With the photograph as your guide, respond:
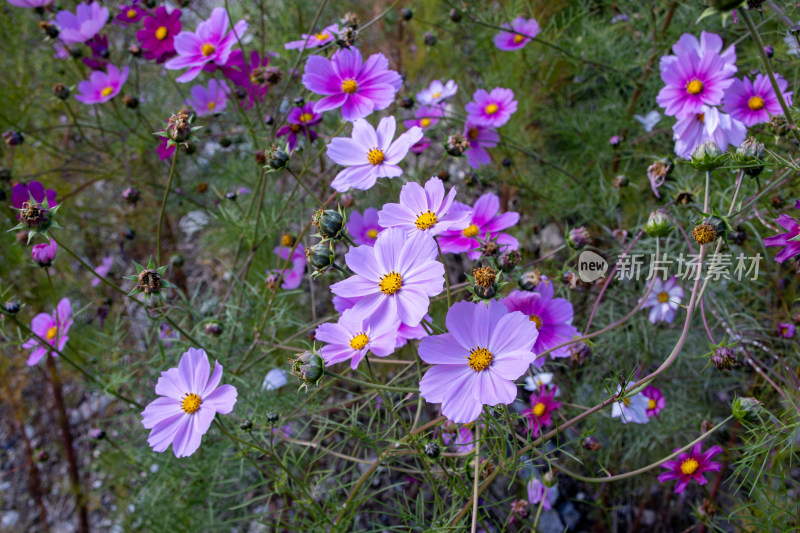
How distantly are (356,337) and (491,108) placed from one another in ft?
2.19

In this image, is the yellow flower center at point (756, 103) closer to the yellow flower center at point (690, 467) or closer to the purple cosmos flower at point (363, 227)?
the yellow flower center at point (690, 467)

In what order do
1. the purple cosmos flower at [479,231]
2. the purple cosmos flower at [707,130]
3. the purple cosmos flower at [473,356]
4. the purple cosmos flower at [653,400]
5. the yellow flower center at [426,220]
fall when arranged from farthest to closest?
the purple cosmos flower at [653,400] → the purple cosmos flower at [707,130] → the purple cosmos flower at [479,231] → the yellow flower center at [426,220] → the purple cosmos flower at [473,356]

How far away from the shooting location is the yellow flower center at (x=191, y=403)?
81 cm

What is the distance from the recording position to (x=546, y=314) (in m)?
Answer: 0.84

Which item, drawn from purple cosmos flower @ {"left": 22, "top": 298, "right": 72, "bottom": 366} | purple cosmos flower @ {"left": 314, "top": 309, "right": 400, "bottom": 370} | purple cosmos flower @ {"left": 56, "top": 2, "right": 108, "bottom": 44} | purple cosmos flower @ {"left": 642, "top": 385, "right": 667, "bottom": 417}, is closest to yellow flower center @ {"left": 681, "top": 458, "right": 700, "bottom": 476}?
purple cosmos flower @ {"left": 642, "top": 385, "right": 667, "bottom": 417}

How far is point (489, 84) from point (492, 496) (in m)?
1.10

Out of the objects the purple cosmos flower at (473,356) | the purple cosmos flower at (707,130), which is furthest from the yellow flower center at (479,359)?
the purple cosmos flower at (707,130)

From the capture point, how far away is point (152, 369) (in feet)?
4.09

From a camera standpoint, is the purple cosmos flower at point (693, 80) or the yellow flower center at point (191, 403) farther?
the purple cosmos flower at point (693, 80)

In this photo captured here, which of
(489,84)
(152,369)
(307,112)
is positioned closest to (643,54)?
(489,84)

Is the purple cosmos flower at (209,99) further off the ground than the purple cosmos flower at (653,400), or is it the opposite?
the purple cosmos flower at (209,99)

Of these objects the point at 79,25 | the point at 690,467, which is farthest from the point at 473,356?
the point at 79,25

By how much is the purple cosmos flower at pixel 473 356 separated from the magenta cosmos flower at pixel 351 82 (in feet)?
1.58

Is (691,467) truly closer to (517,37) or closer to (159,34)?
(517,37)
